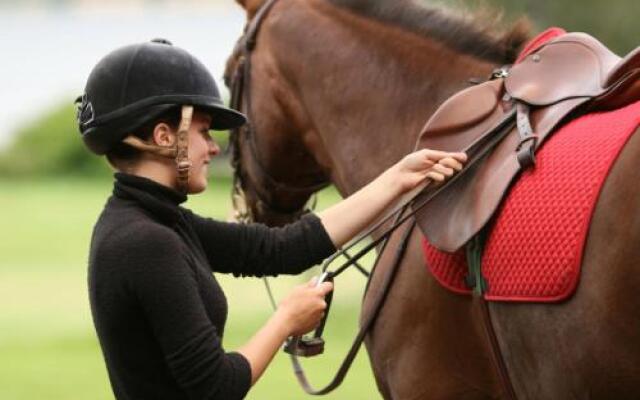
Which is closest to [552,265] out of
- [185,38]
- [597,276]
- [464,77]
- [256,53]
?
[597,276]

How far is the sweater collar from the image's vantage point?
3.13 meters

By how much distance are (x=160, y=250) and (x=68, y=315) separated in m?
10.1

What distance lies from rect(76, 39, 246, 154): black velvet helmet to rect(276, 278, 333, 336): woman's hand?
50 cm

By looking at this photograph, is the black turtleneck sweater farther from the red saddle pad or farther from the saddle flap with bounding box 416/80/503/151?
the saddle flap with bounding box 416/80/503/151

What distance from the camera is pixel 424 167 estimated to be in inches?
141

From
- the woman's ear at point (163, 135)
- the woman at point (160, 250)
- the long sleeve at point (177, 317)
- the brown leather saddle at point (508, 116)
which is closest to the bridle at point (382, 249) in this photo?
the brown leather saddle at point (508, 116)

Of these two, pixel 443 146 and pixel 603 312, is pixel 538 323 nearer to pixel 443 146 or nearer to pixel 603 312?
pixel 603 312

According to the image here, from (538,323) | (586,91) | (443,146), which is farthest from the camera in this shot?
(443,146)

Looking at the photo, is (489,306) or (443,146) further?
(443,146)

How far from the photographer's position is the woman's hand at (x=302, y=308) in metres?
3.22

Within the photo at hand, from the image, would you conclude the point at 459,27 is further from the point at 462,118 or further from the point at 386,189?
the point at 386,189

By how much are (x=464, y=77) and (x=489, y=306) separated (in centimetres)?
96

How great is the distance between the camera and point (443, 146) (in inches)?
146

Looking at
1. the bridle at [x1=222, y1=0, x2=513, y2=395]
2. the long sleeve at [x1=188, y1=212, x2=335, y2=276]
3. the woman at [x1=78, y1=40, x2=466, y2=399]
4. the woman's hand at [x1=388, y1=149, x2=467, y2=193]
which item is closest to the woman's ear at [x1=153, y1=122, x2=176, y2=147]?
the woman at [x1=78, y1=40, x2=466, y2=399]
